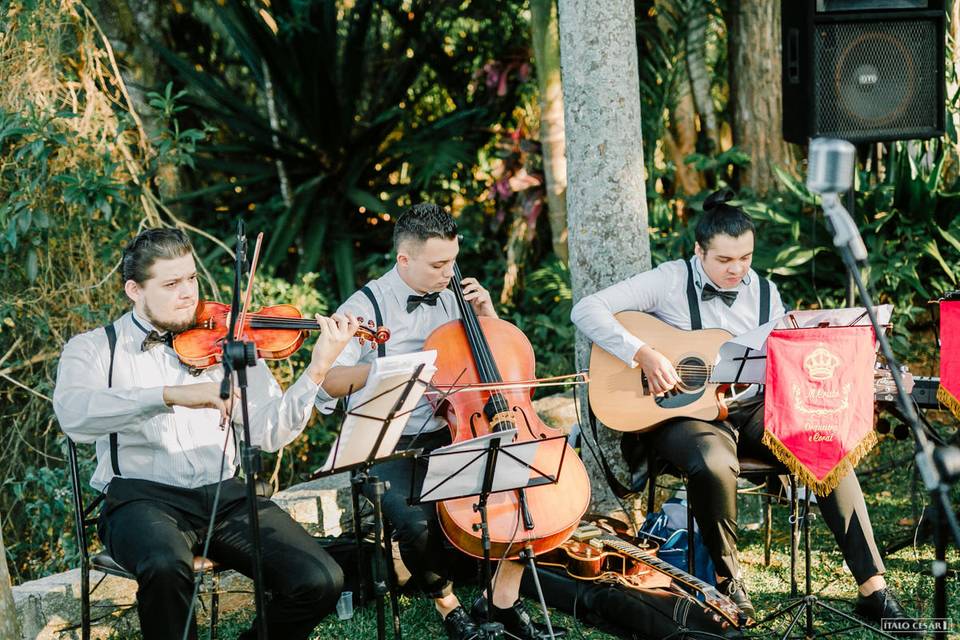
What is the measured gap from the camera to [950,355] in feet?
12.5

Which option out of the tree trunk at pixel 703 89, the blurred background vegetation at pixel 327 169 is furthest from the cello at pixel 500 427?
the tree trunk at pixel 703 89

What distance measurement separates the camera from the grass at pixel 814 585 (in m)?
3.75

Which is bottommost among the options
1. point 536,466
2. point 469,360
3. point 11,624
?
point 11,624

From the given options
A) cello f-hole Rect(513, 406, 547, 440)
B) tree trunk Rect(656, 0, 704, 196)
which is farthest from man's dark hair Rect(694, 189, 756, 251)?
tree trunk Rect(656, 0, 704, 196)

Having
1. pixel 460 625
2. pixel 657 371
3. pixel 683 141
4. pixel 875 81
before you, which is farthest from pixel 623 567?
pixel 683 141

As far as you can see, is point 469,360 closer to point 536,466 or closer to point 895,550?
point 536,466

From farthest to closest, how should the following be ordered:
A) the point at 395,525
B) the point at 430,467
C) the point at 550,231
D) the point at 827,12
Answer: the point at 550,231 < the point at 827,12 < the point at 395,525 < the point at 430,467

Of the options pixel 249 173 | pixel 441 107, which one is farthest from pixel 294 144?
pixel 441 107

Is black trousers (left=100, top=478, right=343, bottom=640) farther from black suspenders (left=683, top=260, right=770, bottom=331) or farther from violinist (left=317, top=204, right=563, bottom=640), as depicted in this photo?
black suspenders (left=683, top=260, right=770, bottom=331)

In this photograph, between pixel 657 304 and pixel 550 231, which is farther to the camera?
pixel 550 231

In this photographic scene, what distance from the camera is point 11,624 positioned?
10.2ft

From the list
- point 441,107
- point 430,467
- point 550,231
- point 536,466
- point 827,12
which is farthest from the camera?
point 441,107

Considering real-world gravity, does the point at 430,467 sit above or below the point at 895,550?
above

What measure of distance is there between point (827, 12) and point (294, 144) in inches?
145
